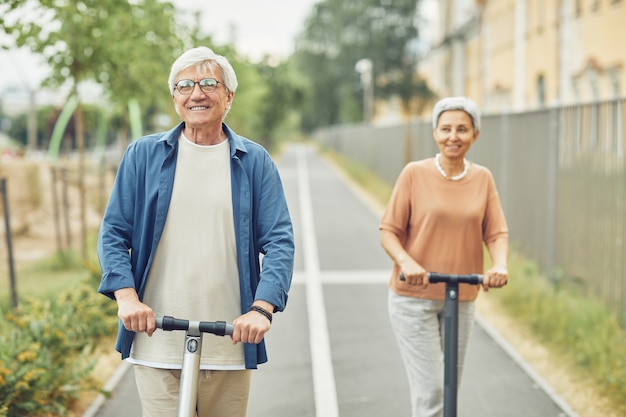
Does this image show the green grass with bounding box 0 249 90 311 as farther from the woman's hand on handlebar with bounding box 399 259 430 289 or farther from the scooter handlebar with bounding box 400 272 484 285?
the scooter handlebar with bounding box 400 272 484 285

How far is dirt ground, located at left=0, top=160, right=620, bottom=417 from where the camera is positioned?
6688mm

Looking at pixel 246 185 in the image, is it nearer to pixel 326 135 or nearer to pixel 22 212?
pixel 22 212

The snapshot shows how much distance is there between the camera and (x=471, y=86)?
4416cm

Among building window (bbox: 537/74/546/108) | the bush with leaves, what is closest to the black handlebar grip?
the bush with leaves

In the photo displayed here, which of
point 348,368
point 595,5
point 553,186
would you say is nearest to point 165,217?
point 348,368

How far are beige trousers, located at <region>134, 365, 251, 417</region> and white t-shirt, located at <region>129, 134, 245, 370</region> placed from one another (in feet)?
0.18

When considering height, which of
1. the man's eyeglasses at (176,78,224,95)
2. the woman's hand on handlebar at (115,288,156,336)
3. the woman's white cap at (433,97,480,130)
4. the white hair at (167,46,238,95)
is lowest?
the woman's hand on handlebar at (115,288,156,336)

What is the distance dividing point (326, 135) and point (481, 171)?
241 feet

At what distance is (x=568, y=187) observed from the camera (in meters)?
10.4

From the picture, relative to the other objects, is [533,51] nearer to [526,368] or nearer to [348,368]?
[526,368]

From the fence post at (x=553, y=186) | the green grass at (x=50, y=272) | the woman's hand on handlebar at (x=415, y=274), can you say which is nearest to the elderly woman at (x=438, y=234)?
the woman's hand on handlebar at (x=415, y=274)

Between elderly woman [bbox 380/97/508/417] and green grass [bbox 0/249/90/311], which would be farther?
green grass [bbox 0/249/90/311]

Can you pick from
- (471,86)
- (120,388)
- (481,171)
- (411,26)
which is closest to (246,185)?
(481,171)

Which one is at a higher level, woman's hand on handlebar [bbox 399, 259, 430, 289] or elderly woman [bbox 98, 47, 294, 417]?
elderly woman [bbox 98, 47, 294, 417]
